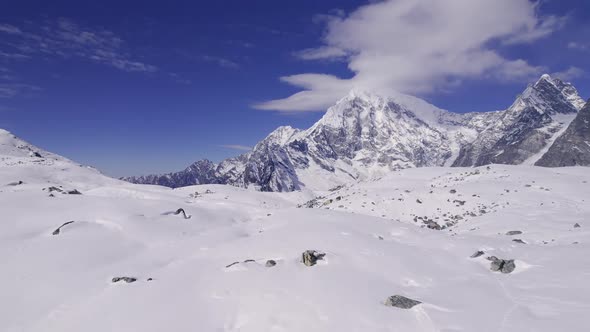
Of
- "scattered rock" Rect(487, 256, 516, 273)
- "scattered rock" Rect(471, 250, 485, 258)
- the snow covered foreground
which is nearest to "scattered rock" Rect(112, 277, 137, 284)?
the snow covered foreground

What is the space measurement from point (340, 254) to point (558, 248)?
35.6 ft

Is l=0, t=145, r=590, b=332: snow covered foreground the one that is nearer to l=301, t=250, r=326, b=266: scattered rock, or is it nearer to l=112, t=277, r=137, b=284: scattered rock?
l=301, t=250, r=326, b=266: scattered rock

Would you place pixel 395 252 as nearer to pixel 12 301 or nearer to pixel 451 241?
pixel 451 241

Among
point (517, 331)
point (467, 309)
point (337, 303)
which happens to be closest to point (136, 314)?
point (337, 303)

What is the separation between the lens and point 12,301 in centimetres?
1335

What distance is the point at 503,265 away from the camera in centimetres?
1491

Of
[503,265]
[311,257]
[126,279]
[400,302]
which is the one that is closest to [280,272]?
[311,257]

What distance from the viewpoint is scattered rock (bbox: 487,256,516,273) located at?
14.6 m

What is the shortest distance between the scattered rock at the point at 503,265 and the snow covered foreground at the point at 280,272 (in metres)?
0.30

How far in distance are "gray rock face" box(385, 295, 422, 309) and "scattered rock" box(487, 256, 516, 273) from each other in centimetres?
570

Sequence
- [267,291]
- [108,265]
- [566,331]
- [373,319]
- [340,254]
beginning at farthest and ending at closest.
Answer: [108,265]
[340,254]
[267,291]
[373,319]
[566,331]

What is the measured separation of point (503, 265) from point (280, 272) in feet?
33.0

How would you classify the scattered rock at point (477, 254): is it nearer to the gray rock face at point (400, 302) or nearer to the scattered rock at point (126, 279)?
the gray rock face at point (400, 302)

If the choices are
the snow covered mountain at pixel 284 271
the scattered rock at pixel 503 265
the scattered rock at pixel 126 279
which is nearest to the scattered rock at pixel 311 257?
the snow covered mountain at pixel 284 271
